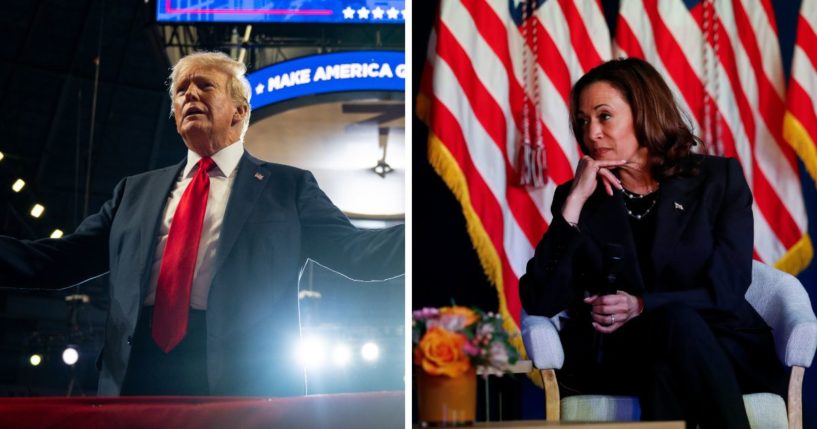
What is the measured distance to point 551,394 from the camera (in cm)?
293

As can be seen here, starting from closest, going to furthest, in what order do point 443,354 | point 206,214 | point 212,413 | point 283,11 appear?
1. point 443,354
2. point 212,413
3. point 206,214
4. point 283,11

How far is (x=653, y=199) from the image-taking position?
323 centimetres

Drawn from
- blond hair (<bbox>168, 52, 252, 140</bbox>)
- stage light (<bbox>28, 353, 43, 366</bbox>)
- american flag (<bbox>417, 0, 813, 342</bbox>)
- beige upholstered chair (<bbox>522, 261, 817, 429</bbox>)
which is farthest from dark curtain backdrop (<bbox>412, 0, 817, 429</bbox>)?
stage light (<bbox>28, 353, 43, 366</bbox>)

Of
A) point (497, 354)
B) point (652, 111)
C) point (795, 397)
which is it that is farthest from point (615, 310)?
point (497, 354)

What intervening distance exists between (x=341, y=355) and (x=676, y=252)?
1.20 m

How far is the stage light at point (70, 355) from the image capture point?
304 centimetres

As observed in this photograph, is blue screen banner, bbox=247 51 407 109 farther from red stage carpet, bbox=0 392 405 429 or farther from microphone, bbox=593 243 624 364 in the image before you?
red stage carpet, bbox=0 392 405 429

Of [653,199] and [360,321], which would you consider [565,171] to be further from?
[360,321]

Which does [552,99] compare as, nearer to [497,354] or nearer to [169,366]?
[497,354]

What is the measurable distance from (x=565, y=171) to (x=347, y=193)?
0.91m

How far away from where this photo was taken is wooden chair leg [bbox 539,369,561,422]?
9.55 feet

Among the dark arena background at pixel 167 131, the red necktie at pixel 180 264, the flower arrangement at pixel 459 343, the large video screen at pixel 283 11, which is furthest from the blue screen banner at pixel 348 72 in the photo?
the flower arrangement at pixel 459 343

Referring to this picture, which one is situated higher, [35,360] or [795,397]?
[35,360]

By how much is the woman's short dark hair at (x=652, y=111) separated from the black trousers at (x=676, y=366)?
2.14 feet
